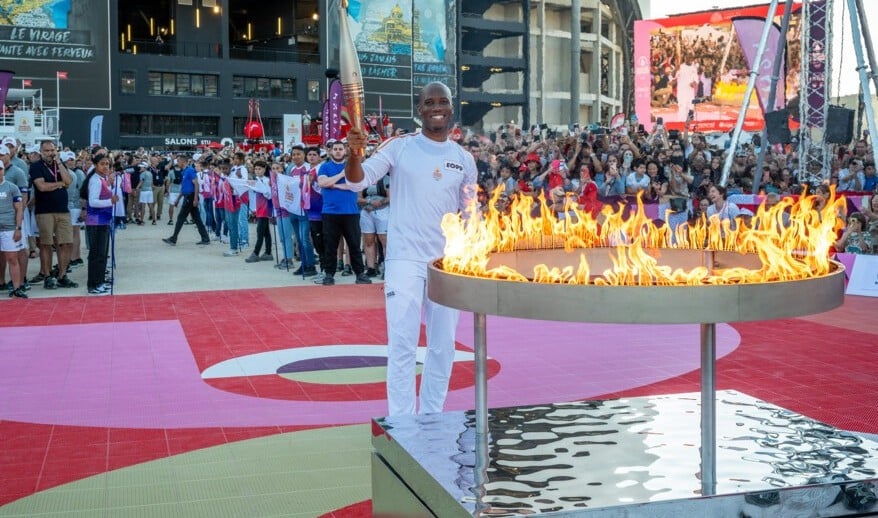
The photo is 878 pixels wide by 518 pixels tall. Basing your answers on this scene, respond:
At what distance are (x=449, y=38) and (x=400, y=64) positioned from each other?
4.51m

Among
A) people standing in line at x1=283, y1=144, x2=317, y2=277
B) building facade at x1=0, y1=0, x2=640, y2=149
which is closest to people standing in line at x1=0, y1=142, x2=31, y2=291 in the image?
people standing in line at x1=283, y1=144, x2=317, y2=277

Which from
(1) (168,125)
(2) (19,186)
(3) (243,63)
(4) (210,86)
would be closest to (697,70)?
(3) (243,63)

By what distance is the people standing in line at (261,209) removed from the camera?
18047 millimetres

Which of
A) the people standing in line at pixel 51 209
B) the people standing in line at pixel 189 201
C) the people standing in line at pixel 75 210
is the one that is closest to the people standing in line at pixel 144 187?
the people standing in line at pixel 189 201

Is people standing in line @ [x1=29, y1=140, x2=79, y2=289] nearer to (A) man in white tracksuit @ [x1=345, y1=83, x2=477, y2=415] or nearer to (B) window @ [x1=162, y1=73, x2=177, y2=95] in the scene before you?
(A) man in white tracksuit @ [x1=345, y1=83, x2=477, y2=415]

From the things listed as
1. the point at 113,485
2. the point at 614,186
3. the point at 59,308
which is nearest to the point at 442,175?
the point at 113,485

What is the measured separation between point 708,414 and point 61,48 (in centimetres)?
5212

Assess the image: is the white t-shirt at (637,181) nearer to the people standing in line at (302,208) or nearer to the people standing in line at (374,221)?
the people standing in line at (374,221)

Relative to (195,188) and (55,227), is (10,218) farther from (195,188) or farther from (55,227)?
(195,188)

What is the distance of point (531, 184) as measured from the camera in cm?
1877

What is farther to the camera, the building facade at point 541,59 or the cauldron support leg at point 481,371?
the building facade at point 541,59

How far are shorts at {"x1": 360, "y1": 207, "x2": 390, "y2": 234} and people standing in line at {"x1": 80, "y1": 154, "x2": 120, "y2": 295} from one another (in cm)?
384

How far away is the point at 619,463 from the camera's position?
393cm

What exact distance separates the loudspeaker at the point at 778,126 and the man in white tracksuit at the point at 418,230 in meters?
15.2
